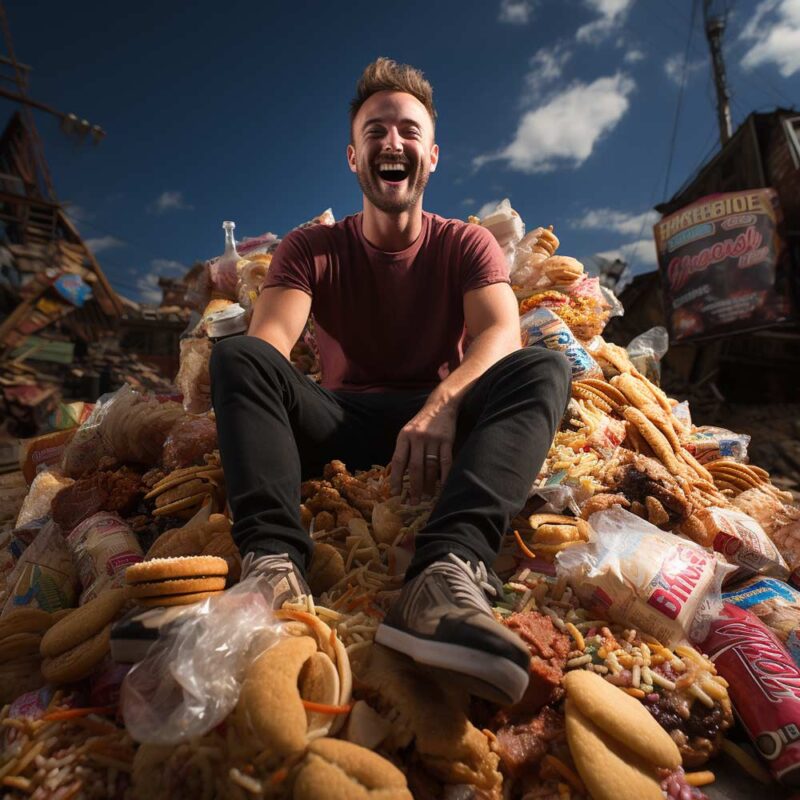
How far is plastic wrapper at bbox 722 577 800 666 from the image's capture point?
4.80ft

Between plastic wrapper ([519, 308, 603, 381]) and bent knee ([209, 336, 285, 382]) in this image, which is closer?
bent knee ([209, 336, 285, 382])

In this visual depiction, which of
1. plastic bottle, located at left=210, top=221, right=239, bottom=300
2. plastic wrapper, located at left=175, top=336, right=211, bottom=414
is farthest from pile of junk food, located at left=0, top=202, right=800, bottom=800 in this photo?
plastic bottle, located at left=210, top=221, right=239, bottom=300

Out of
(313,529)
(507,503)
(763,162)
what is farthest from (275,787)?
(763,162)

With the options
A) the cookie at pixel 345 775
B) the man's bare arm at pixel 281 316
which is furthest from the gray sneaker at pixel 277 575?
the man's bare arm at pixel 281 316

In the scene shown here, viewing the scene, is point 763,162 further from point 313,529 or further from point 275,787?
point 275,787

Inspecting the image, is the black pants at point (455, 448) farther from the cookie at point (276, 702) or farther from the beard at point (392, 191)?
the beard at point (392, 191)

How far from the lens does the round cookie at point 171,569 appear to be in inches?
46.7

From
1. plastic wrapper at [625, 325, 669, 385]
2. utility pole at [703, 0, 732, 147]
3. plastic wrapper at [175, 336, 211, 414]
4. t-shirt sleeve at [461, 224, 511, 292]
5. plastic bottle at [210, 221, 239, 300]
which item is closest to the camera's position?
t-shirt sleeve at [461, 224, 511, 292]

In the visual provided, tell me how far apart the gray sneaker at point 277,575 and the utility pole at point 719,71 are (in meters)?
19.1

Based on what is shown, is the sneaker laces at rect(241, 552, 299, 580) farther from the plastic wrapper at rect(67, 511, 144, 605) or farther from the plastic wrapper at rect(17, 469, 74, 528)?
the plastic wrapper at rect(17, 469, 74, 528)

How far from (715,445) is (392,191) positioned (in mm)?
2267

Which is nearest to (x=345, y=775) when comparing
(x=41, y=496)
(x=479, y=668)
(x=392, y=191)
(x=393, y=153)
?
(x=479, y=668)

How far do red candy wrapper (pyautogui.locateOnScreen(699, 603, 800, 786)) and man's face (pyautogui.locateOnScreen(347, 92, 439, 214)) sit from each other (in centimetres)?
204

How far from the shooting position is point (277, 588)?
1262 mm
